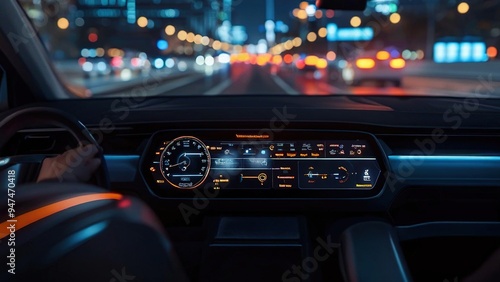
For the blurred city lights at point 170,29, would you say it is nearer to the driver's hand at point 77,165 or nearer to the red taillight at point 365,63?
the driver's hand at point 77,165

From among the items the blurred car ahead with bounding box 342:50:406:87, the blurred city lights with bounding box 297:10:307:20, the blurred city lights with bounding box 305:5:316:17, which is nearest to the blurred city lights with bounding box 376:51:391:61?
the blurred car ahead with bounding box 342:50:406:87

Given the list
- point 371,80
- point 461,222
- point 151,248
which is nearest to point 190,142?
point 461,222

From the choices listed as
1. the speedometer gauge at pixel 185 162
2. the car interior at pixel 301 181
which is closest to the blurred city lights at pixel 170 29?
the car interior at pixel 301 181

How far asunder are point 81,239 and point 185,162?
240 centimetres

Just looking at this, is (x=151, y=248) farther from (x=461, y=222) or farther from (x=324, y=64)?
(x=324, y=64)

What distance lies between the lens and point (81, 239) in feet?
5.41

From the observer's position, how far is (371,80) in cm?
2653

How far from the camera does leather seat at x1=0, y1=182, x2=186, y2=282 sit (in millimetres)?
1616

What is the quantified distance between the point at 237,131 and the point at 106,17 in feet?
9.61

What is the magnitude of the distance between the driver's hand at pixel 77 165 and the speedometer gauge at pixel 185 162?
4.62ft

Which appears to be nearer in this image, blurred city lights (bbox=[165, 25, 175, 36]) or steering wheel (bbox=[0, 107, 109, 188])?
steering wheel (bbox=[0, 107, 109, 188])

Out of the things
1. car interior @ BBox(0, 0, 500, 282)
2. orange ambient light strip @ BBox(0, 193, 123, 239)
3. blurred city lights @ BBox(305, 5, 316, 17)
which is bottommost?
car interior @ BBox(0, 0, 500, 282)

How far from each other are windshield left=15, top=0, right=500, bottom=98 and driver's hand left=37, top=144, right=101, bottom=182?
2.48 m

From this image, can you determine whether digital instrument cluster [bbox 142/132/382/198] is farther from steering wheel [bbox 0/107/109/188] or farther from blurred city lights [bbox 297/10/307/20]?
blurred city lights [bbox 297/10/307/20]
